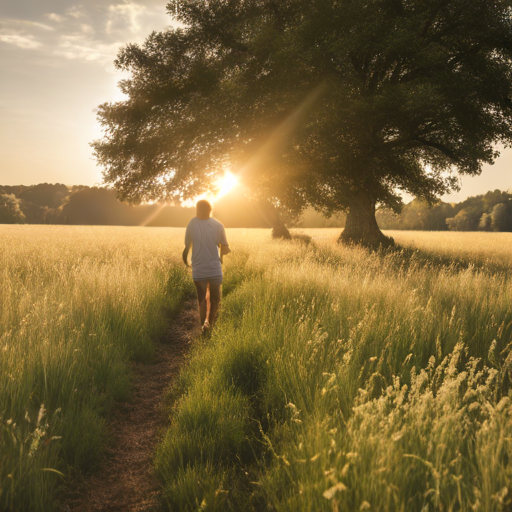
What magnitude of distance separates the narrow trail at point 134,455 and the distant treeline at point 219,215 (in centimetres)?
7990

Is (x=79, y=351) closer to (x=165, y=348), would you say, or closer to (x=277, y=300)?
(x=165, y=348)

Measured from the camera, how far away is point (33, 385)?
364cm

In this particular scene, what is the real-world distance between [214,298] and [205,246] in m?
0.98

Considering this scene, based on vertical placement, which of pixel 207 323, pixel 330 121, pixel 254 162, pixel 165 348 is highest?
pixel 330 121

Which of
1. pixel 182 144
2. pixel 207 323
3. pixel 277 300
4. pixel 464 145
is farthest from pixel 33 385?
pixel 464 145

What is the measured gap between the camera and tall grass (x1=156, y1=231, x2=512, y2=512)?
215 centimetres

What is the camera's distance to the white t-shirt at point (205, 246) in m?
6.33

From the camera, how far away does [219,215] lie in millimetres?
90938

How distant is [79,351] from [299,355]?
265 cm

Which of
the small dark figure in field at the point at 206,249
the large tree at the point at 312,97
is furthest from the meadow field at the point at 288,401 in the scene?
the large tree at the point at 312,97

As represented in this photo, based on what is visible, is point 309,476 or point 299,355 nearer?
point 309,476

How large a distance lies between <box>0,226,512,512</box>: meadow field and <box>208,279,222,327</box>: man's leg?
23cm

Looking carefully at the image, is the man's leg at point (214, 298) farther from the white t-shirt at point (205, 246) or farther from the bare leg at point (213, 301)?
the white t-shirt at point (205, 246)

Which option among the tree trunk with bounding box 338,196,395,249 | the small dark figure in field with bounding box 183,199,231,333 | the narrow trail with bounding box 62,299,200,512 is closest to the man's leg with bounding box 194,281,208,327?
the small dark figure in field with bounding box 183,199,231,333
